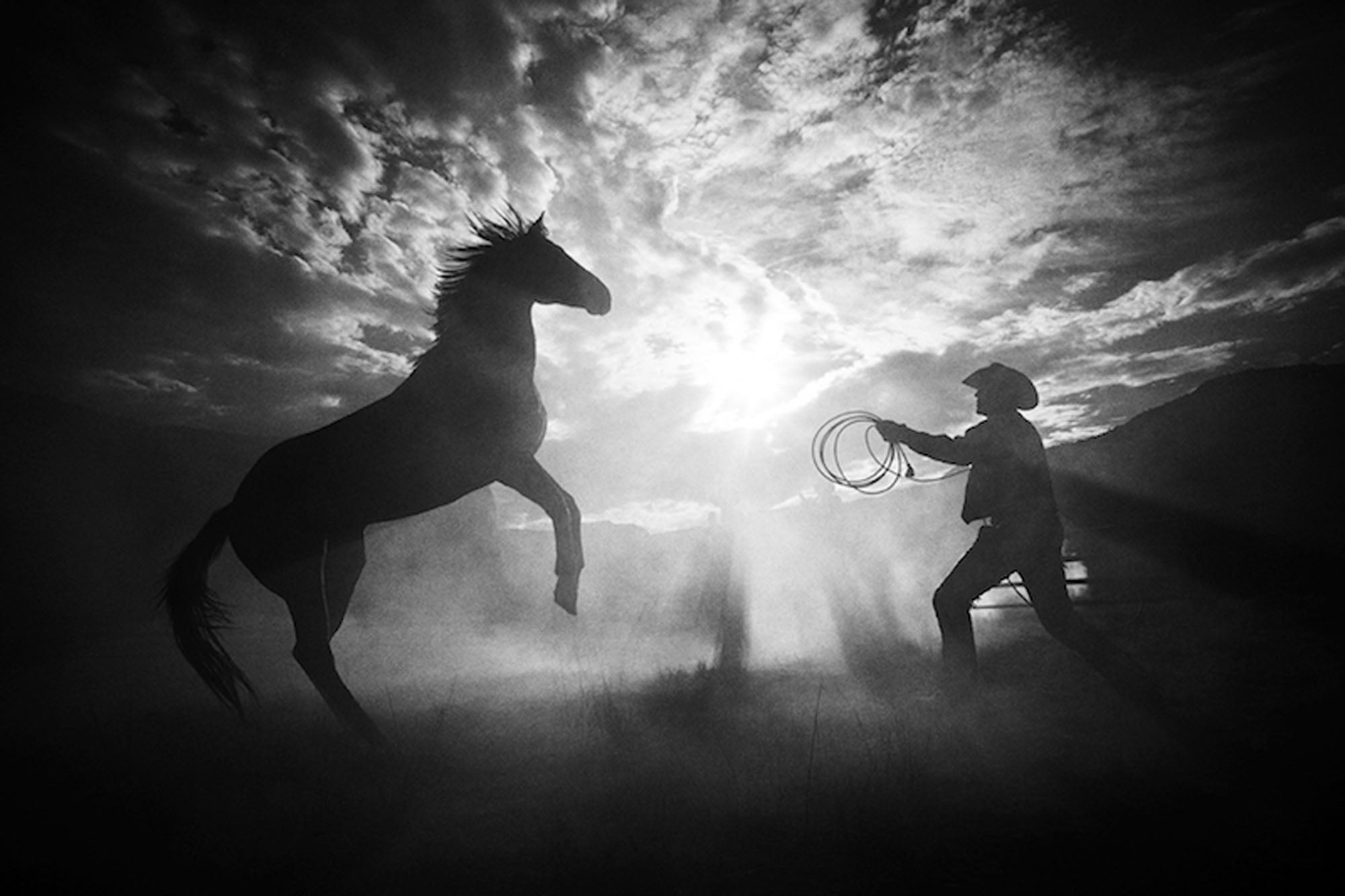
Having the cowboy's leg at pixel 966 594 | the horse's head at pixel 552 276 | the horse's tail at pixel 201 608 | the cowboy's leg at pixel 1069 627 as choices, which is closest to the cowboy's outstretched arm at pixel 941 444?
the cowboy's leg at pixel 966 594

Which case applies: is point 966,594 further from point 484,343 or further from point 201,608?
point 201,608

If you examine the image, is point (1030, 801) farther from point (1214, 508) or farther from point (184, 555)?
point (1214, 508)

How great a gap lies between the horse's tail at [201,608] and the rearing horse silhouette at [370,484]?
11mm

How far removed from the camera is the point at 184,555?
426cm

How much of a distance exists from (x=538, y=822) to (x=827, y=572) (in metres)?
33.9

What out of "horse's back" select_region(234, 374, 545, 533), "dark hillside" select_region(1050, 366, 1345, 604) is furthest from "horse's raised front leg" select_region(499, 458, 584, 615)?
"dark hillside" select_region(1050, 366, 1345, 604)

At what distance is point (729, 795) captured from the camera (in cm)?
245

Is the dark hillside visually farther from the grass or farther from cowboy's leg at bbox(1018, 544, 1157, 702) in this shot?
cowboy's leg at bbox(1018, 544, 1157, 702)

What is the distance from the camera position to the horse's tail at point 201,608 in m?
3.99

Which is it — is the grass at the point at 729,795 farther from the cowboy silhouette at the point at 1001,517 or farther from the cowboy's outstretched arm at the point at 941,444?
the cowboy's outstretched arm at the point at 941,444

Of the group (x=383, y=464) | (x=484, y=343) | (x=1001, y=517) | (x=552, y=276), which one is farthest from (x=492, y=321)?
(x=1001, y=517)

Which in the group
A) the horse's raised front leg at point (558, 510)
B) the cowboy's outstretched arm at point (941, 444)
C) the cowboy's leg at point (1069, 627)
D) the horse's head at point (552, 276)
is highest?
the horse's head at point (552, 276)

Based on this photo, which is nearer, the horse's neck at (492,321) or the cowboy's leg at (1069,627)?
the cowboy's leg at (1069,627)

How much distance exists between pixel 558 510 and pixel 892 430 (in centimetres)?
324
